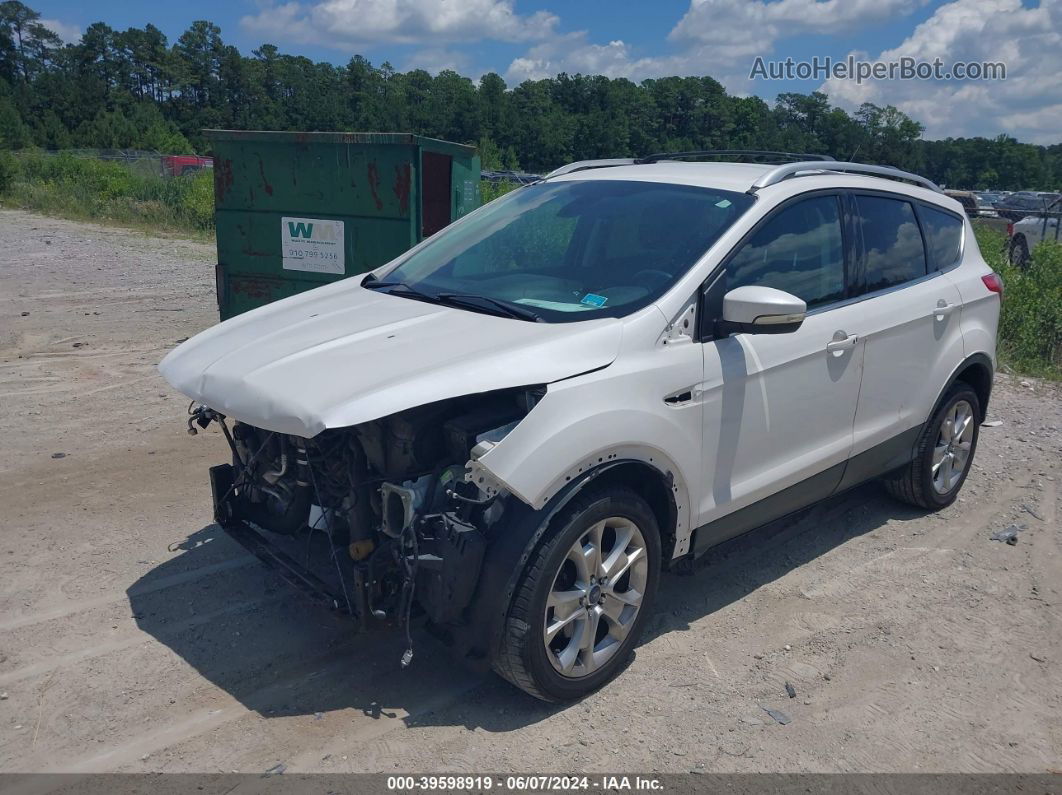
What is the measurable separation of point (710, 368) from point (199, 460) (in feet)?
11.9

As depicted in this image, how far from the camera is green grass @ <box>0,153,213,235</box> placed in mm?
23172

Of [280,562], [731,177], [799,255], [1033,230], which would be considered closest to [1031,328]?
[799,255]

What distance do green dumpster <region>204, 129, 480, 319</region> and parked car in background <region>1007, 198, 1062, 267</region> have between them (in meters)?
12.8

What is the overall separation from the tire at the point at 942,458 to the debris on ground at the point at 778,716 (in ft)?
7.40

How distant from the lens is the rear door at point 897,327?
457cm

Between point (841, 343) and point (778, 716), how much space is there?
173 centimetres

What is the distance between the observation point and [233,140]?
24.9 ft

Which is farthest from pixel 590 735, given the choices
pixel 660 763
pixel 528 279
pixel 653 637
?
pixel 528 279

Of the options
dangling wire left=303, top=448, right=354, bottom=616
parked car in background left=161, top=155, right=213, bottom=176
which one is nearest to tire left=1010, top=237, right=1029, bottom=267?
dangling wire left=303, top=448, right=354, bottom=616

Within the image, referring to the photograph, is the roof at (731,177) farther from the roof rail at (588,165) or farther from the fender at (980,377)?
the fender at (980,377)

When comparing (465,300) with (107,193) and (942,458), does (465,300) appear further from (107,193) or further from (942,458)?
(107,193)

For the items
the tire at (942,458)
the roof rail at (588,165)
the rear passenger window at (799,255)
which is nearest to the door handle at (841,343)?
the rear passenger window at (799,255)

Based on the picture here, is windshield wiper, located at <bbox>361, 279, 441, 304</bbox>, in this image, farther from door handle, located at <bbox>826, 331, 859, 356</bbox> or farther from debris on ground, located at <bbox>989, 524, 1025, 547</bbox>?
debris on ground, located at <bbox>989, 524, 1025, 547</bbox>

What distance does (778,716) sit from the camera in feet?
11.6
